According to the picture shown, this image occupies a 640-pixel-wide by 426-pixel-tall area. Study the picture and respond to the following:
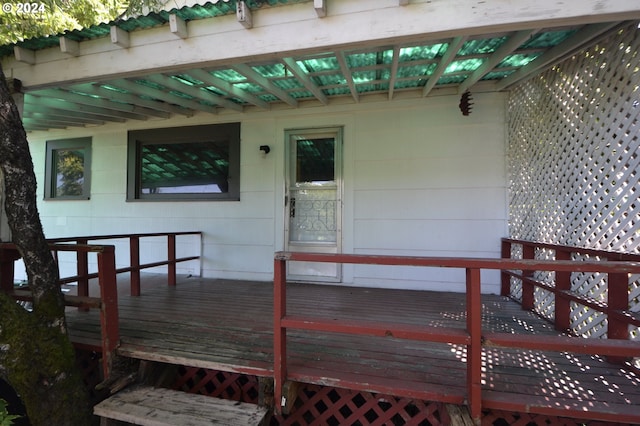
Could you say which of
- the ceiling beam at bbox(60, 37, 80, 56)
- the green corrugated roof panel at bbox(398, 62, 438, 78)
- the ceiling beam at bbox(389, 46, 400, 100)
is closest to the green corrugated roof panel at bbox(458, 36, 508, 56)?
the green corrugated roof panel at bbox(398, 62, 438, 78)

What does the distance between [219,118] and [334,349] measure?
3681mm

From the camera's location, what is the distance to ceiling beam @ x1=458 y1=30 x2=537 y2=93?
91.5 inches

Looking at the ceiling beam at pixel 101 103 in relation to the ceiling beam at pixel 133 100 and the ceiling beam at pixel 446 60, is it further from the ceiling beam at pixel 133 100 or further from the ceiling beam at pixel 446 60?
the ceiling beam at pixel 446 60

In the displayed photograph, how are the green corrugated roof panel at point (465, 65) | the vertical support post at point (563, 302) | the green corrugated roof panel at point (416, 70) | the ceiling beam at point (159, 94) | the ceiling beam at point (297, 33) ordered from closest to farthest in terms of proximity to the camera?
the ceiling beam at point (297, 33) → the vertical support post at point (563, 302) → the green corrugated roof panel at point (465, 65) → the green corrugated roof panel at point (416, 70) → the ceiling beam at point (159, 94)

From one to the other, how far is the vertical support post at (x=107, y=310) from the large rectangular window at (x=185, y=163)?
7.56 ft

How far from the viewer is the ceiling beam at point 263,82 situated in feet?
9.47

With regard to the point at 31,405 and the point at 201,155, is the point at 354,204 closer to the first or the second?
the point at 201,155

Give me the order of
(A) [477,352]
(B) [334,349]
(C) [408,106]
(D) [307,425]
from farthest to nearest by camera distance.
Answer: (C) [408,106]
(B) [334,349]
(D) [307,425]
(A) [477,352]

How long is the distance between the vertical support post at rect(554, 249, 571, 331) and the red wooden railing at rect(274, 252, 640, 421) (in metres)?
1.10

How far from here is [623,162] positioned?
83.3 inches

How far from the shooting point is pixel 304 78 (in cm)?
307

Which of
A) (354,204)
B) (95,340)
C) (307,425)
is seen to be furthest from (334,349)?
→ (354,204)

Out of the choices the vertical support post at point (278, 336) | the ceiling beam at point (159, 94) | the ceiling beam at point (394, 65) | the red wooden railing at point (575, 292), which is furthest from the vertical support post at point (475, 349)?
the ceiling beam at point (159, 94)

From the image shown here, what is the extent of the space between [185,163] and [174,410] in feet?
12.0
